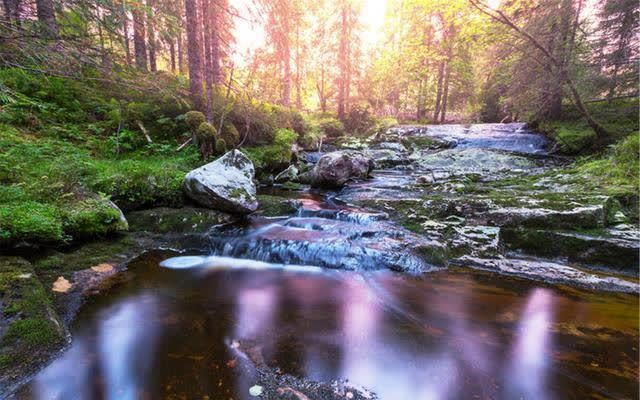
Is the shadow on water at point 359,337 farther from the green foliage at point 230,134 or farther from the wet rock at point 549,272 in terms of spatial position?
the green foliage at point 230,134

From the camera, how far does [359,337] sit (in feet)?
9.45

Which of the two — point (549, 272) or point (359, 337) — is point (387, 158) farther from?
point (359, 337)

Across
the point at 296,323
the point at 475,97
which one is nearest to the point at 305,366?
the point at 296,323

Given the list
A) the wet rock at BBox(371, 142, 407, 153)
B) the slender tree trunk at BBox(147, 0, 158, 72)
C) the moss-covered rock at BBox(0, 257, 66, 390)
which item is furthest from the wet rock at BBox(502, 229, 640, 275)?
the wet rock at BBox(371, 142, 407, 153)

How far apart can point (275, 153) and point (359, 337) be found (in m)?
7.98

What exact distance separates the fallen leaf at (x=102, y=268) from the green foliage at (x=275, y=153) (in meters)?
5.64

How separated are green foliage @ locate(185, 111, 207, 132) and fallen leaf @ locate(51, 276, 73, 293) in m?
5.45

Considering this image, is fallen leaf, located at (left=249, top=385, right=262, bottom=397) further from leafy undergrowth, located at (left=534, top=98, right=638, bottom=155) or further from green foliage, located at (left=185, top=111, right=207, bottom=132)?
leafy undergrowth, located at (left=534, top=98, right=638, bottom=155)

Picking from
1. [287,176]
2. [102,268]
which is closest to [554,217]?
[102,268]

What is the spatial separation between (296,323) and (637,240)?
4879 mm

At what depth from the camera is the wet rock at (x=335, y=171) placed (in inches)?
352

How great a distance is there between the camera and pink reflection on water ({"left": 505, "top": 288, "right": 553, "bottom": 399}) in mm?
2252

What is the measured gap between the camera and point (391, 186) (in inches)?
334

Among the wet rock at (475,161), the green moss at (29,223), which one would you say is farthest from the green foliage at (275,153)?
the green moss at (29,223)
